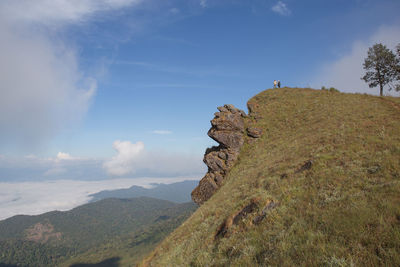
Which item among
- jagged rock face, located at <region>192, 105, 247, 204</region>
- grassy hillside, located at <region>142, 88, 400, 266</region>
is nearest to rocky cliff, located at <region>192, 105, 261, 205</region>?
jagged rock face, located at <region>192, 105, 247, 204</region>

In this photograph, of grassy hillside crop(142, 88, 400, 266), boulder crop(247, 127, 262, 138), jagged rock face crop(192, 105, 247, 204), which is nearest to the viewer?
grassy hillside crop(142, 88, 400, 266)

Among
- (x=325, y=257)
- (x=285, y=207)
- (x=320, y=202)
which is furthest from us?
(x=285, y=207)

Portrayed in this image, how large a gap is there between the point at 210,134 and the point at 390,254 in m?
28.4

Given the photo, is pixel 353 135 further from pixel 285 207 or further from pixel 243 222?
pixel 243 222

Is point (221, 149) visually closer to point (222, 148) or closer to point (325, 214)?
point (222, 148)

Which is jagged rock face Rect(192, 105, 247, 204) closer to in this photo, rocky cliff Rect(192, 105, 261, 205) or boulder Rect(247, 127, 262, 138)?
rocky cliff Rect(192, 105, 261, 205)

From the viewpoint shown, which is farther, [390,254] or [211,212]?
[211,212]

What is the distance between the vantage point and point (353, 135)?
56.5 ft

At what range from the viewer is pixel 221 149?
32281mm

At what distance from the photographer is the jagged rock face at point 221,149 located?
28.8m

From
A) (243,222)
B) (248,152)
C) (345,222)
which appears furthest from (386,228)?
(248,152)

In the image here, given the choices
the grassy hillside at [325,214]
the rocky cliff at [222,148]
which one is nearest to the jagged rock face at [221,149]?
the rocky cliff at [222,148]

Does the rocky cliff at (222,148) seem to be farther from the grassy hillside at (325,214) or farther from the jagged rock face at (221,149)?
the grassy hillside at (325,214)

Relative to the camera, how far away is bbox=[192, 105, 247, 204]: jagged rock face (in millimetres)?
28766
